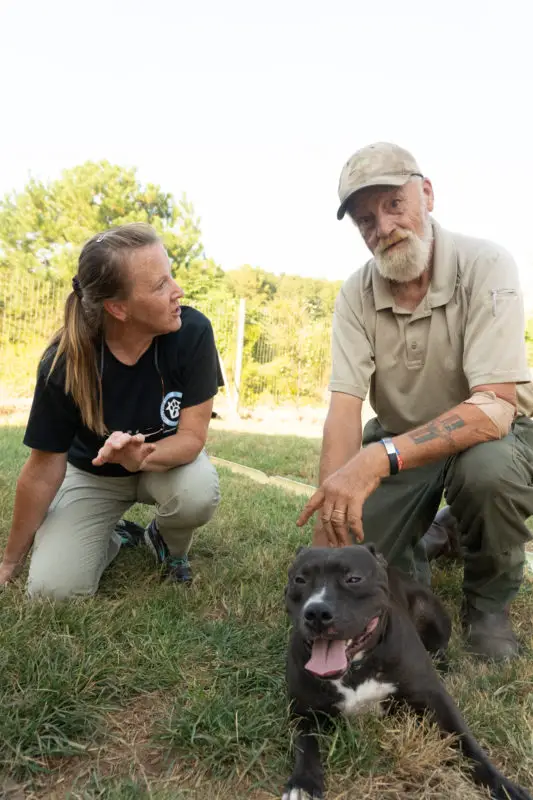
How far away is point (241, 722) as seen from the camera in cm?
199

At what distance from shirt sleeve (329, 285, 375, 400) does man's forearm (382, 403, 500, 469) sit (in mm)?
475

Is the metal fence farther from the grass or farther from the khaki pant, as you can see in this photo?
the grass

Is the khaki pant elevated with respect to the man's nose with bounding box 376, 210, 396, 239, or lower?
lower

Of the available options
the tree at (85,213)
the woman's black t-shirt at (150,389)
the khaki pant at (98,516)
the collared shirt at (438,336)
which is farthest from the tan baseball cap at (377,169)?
the tree at (85,213)

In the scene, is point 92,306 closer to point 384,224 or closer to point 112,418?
point 112,418

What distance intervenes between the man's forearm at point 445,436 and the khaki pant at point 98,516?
1091mm

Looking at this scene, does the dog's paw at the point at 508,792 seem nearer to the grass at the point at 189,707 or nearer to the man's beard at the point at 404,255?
the grass at the point at 189,707

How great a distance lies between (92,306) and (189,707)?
1.72 meters

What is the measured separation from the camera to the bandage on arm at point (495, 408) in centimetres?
257

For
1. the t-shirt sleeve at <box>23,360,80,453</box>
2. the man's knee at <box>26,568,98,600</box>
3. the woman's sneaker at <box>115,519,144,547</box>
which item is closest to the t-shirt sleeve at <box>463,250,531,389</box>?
the t-shirt sleeve at <box>23,360,80,453</box>

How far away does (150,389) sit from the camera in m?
3.11

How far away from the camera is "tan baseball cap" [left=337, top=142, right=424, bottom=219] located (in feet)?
9.14

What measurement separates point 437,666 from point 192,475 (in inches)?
54.3

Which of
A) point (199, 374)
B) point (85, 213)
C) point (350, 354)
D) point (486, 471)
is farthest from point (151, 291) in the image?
point (85, 213)
